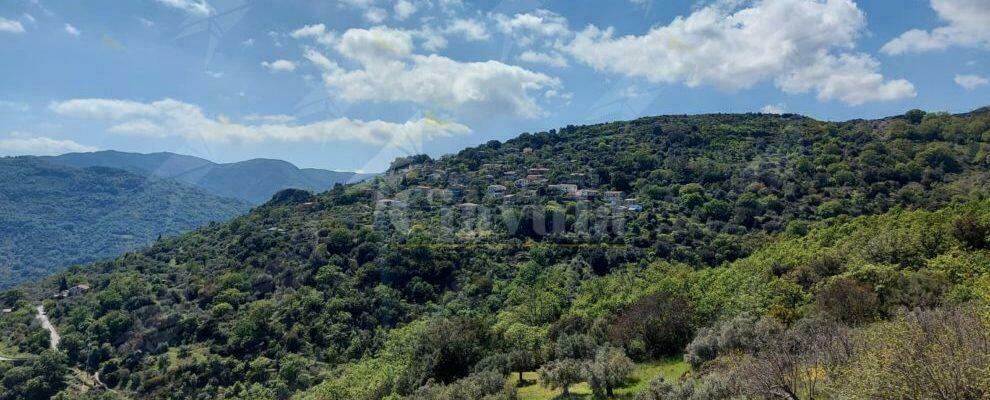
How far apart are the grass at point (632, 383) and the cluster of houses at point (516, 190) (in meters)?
49.0

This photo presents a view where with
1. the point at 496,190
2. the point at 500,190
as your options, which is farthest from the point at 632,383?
the point at 500,190

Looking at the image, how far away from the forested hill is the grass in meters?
0.18

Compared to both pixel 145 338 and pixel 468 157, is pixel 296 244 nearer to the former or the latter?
pixel 145 338

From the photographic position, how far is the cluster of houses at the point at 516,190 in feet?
257

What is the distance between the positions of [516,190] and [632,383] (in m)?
68.4

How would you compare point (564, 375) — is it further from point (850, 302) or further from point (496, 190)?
point (496, 190)

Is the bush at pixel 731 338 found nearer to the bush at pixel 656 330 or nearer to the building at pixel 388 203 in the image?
the bush at pixel 656 330

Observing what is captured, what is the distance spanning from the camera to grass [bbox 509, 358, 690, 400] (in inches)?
745

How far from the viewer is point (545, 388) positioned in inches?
851

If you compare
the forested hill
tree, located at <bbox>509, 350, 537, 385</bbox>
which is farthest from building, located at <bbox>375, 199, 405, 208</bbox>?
tree, located at <bbox>509, 350, 537, 385</bbox>

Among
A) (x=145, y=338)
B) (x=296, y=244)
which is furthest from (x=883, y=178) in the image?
(x=145, y=338)

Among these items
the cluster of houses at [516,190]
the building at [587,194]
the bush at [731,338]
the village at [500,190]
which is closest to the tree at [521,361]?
the bush at [731,338]

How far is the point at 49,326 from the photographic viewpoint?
186ft

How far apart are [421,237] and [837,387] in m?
56.2
